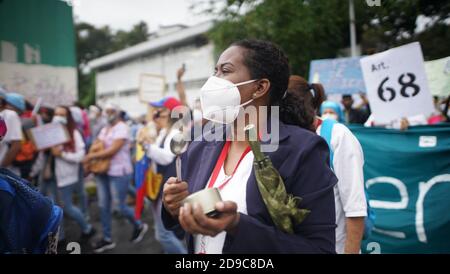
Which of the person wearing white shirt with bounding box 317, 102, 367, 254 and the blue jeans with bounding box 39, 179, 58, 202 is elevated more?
the person wearing white shirt with bounding box 317, 102, 367, 254

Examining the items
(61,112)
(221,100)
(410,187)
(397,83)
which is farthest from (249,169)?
(61,112)

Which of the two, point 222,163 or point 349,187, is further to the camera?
Result: point 349,187

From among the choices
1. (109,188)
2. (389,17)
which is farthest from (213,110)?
(109,188)

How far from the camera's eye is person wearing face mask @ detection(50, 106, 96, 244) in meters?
4.82

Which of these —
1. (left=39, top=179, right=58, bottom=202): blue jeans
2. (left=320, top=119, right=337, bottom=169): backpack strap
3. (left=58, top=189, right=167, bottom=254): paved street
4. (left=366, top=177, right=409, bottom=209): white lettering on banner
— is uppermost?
(left=320, top=119, right=337, bottom=169): backpack strap

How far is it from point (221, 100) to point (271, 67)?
0.78ft

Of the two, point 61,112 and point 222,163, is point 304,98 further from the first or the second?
point 61,112

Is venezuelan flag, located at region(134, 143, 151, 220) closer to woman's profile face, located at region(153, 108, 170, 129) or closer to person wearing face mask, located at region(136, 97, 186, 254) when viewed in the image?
person wearing face mask, located at region(136, 97, 186, 254)

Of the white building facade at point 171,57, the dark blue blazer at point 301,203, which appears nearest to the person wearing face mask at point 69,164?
the white building facade at point 171,57

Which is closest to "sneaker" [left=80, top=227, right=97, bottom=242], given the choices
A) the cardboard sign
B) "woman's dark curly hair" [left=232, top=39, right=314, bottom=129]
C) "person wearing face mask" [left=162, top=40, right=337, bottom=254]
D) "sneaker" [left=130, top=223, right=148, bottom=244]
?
"sneaker" [left=130, top=223, right=148, bottom=244]

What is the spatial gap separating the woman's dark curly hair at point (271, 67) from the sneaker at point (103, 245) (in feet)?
13.3

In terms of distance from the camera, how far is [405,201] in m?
3.11

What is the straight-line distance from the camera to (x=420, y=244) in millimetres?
2947
